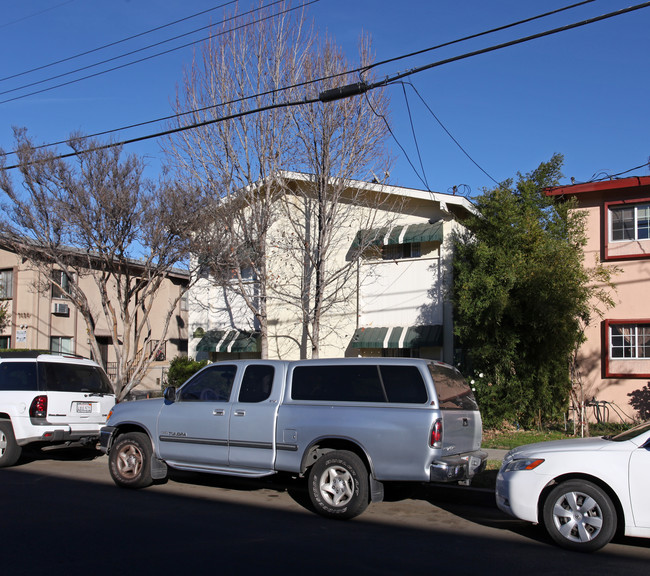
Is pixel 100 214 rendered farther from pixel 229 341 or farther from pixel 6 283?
pixel 6 283

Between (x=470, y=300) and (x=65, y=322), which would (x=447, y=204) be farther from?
(x=65, y=322)

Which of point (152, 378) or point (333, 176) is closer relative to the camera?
point (333, 176)

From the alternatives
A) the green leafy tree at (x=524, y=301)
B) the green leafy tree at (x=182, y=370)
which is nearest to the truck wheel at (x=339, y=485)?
the green leafy tree at (x=524, y=301)

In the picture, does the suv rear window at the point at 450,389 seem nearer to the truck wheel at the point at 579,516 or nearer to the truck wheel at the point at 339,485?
the truck wheel at the point at 339,485

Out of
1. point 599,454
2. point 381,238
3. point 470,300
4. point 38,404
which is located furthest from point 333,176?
point 599,454

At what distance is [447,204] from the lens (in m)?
16.5

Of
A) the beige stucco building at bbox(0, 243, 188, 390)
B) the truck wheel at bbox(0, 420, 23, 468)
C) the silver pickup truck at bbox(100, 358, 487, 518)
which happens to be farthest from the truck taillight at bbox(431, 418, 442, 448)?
the beige stucco building at bbox(0, 243, 188, 390)

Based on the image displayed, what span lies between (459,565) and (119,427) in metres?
5.81

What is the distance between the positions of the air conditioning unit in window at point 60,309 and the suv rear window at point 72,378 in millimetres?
15620

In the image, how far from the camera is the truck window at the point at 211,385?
8.98m

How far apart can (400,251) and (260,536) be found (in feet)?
38.7

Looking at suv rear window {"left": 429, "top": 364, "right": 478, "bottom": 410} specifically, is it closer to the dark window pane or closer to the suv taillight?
the suv taillight

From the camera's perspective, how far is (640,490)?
618 cm

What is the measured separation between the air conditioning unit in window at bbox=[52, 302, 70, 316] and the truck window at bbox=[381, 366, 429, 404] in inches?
854
